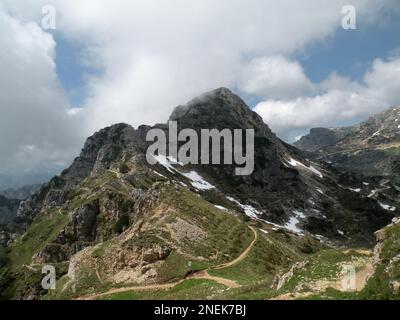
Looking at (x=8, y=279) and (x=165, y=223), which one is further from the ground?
(x=165, y=223)

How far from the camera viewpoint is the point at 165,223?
3531 inches

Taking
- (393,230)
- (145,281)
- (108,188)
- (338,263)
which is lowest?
(145,281)

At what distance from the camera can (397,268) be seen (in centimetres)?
3052

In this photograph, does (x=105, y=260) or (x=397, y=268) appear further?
(x=105, y=260)

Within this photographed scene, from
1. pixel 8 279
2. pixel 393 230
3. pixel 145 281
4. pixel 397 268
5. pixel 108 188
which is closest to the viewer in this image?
pixel 397 268

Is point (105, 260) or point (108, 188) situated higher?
point (108, 188)

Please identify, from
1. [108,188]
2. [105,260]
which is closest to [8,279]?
[108,188]
